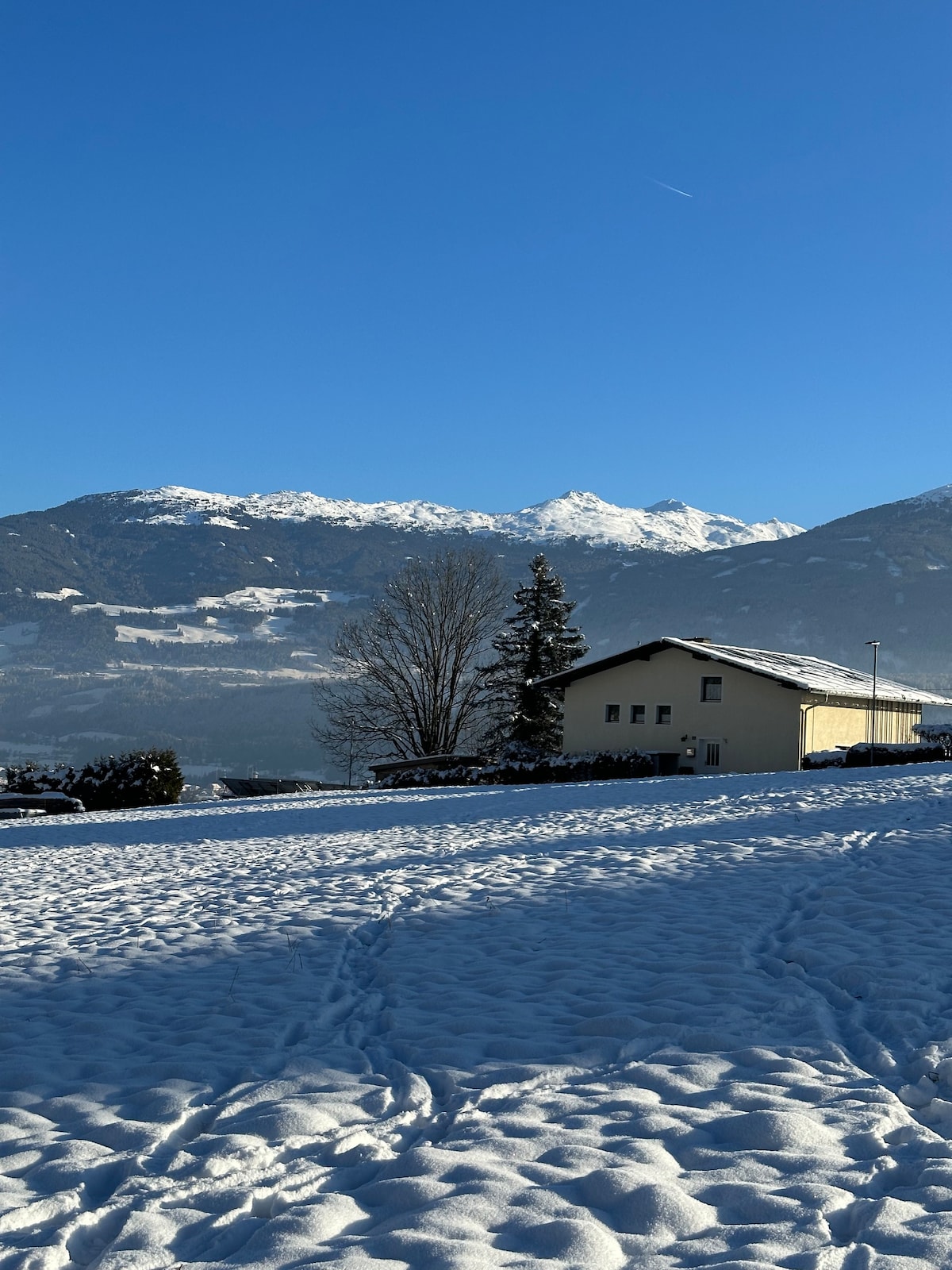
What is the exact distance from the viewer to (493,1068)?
5.66 meters

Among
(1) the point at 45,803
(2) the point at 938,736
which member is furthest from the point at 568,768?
(1) the point at 45,803

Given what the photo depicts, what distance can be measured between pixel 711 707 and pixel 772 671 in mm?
2818

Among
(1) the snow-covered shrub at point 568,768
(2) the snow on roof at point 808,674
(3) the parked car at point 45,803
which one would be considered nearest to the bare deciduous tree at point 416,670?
(1) the snow-covered shrub at point 568,768

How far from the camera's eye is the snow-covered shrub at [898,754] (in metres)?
34.1

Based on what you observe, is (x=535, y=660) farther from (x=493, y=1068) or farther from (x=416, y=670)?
(x=493, y=1068)

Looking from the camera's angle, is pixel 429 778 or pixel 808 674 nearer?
pixel 429 778

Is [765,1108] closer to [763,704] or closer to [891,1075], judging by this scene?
[891,1075]

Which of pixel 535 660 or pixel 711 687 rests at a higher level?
pixel 535 660

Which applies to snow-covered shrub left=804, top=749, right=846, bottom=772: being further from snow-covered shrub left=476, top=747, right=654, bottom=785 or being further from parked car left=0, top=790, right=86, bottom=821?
parked car left=0, top=790, right=86, bottom=821

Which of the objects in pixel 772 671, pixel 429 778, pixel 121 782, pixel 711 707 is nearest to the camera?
pixel 121 782

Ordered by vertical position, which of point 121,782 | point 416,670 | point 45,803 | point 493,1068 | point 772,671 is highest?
point 416,670

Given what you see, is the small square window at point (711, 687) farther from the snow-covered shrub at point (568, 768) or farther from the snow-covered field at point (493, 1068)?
the snow-covered field at point (493, 1068)

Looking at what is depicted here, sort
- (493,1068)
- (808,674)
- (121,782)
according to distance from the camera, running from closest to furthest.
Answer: (493,1068) → (121,782) → (808,674)

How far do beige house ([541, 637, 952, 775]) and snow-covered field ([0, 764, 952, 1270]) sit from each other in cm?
2868
